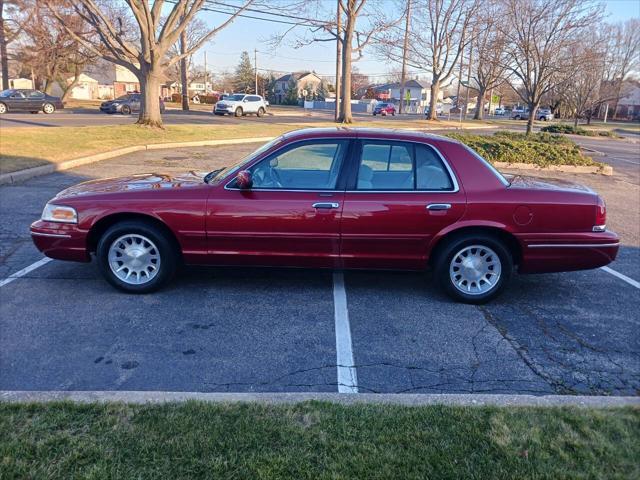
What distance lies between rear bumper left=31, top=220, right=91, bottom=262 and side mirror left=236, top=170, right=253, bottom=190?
152 centimetres

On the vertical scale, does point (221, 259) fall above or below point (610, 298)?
above

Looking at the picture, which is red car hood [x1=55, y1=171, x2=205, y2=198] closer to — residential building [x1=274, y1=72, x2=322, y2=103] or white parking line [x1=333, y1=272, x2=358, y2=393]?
white parking line [x1=333, y1=272, x2=358, y2=393]

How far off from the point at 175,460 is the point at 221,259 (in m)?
2.50

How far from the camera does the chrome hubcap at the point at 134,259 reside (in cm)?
470

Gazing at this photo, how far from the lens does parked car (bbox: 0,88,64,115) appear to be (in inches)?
1268

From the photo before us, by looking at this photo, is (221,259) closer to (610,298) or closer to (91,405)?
(91,405)

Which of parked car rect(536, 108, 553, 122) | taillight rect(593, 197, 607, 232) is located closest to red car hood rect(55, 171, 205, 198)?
taillight rect(593, 197, 607, 232)

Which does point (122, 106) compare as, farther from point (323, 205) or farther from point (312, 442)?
point (312, 442)

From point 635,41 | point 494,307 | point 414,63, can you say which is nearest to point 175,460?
point 494,307

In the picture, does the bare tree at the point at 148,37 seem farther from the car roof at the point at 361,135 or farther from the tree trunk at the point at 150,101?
the car roof at the point at 361,135

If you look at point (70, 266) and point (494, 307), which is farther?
point (70, 266)

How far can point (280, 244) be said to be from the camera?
4.69 meters

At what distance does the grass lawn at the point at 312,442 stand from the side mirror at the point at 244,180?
2225 millimetres

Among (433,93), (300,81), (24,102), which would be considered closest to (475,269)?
(24,102)
